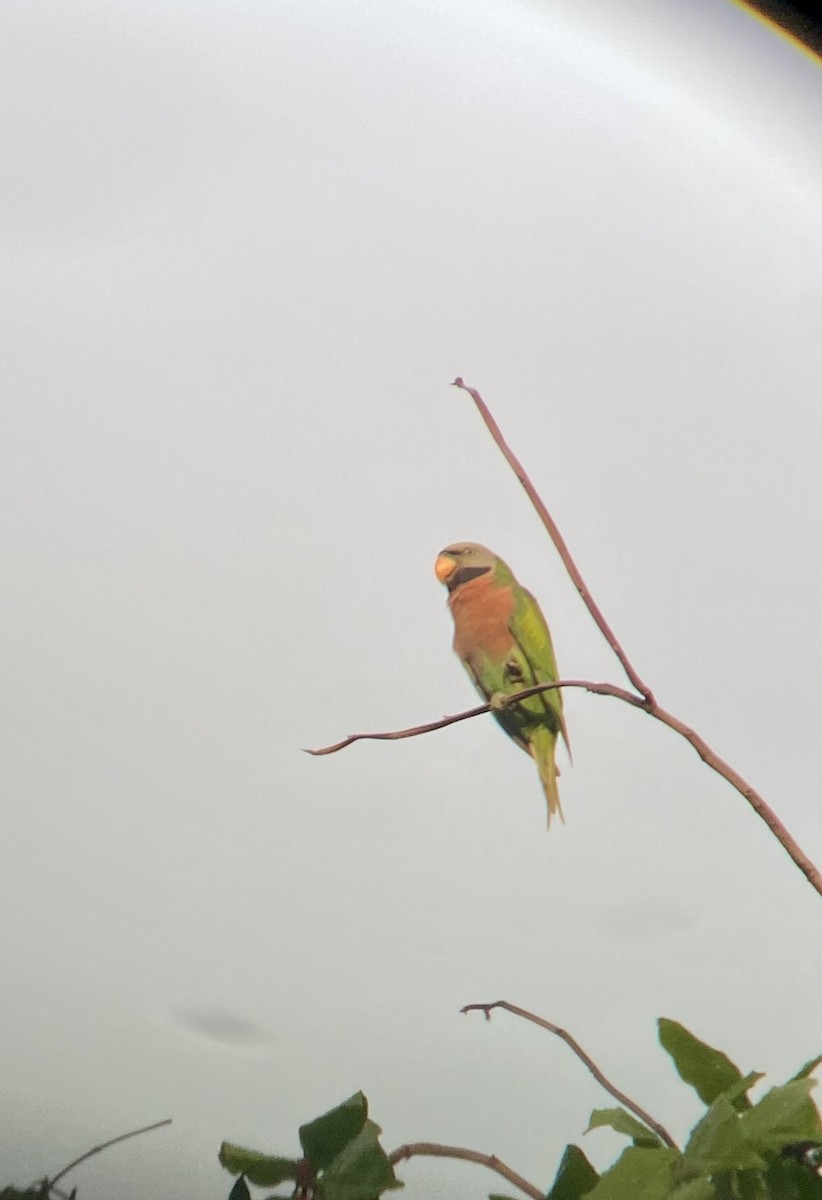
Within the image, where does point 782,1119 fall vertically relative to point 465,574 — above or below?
below

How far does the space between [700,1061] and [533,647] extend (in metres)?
0.56

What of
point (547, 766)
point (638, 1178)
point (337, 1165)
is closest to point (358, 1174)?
point (337, 1165)

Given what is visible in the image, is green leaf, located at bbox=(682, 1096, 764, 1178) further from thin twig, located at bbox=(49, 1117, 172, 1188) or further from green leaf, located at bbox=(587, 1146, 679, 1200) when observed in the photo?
thin twig, located at bbox=(49, 1117, 172, 1188)

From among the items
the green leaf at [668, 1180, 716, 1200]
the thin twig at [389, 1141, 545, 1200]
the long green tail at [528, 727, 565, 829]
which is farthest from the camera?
the long green tail at [528, 727, 565, 829]

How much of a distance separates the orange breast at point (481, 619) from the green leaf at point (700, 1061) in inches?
20.8

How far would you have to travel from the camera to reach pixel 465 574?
87cm

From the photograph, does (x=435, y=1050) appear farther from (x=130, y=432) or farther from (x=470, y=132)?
(x=470, y=132)

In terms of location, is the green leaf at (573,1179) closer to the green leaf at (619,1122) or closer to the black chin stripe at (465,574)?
the green leaf at (619,1122)

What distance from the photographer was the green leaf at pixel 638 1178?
284 millimetres

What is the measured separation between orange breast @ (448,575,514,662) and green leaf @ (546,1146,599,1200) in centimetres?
54

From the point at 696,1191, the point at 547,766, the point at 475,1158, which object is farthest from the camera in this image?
the point at 547,766

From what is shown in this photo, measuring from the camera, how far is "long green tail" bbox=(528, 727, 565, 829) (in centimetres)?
85

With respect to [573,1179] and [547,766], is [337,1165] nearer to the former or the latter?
[573,1179]

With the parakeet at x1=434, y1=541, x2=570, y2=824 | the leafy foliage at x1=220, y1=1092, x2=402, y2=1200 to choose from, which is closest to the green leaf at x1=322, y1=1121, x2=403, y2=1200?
the leafy foliage at x1=220, y1=1092, x2=402, y2=1200
